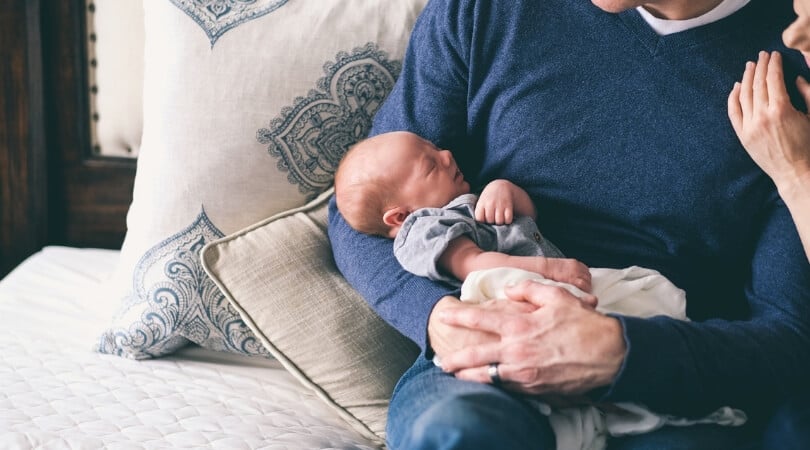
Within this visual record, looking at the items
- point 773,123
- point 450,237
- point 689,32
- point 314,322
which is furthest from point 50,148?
point 773,123

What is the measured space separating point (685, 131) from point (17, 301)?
1.32 m

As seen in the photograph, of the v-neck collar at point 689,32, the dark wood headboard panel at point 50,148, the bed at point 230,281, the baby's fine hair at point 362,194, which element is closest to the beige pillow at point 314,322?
the bed at point 230,281

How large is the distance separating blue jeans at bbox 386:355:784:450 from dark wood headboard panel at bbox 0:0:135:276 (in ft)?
3.67

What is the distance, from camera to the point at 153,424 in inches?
50.8

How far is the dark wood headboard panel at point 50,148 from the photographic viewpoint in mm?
1917

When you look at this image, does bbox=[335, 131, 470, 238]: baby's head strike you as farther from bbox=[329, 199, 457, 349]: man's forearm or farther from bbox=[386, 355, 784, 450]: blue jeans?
bbox=[386, 355, 784, 450]: blue jeans

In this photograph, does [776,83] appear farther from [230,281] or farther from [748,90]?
[230,281]

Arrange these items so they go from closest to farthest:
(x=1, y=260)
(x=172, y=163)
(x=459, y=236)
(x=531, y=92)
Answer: (x=459, y=236)
(x=531, y=92)
(x=172, y=163)
(x=1, y=260)

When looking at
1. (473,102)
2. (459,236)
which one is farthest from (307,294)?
(473,102)

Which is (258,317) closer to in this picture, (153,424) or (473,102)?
(153,424)

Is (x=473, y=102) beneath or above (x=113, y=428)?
above

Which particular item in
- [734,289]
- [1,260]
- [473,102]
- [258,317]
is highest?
[473,102]

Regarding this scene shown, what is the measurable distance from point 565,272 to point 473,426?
307mm

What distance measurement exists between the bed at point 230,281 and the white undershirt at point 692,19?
0.46 meters
